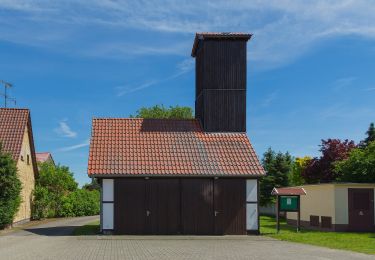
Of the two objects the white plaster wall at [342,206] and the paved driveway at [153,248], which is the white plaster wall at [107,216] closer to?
the paved driveway at [153,248]

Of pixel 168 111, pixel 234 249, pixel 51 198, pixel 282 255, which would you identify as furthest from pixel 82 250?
pixel 168 111

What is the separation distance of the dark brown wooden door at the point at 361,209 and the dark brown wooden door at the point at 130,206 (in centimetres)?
998

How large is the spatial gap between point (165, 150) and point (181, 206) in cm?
294

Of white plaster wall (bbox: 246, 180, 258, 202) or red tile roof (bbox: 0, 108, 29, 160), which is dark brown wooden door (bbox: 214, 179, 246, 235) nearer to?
white plaster wall (bbox: 246, 180, 258, 202)

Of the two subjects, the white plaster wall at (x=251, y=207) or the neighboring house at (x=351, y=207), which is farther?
the neighboring house at (x=351, y=207)

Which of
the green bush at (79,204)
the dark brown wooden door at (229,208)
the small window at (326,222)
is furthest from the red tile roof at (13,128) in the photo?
the small window at (326,222)

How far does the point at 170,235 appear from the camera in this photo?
25109 mm

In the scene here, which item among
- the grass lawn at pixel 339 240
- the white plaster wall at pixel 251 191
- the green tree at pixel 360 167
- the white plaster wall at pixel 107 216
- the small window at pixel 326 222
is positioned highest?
the green tree at pixel 360 167

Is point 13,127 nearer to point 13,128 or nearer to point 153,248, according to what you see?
point 13,128

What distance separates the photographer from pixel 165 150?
2702 cm

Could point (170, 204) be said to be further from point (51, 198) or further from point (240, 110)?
point (51, 198)

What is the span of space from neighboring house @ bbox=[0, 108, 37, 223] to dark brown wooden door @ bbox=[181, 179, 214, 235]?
1130cm

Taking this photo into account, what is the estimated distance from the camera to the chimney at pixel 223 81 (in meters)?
28.5

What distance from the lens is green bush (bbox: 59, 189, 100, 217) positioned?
44.2 metres
